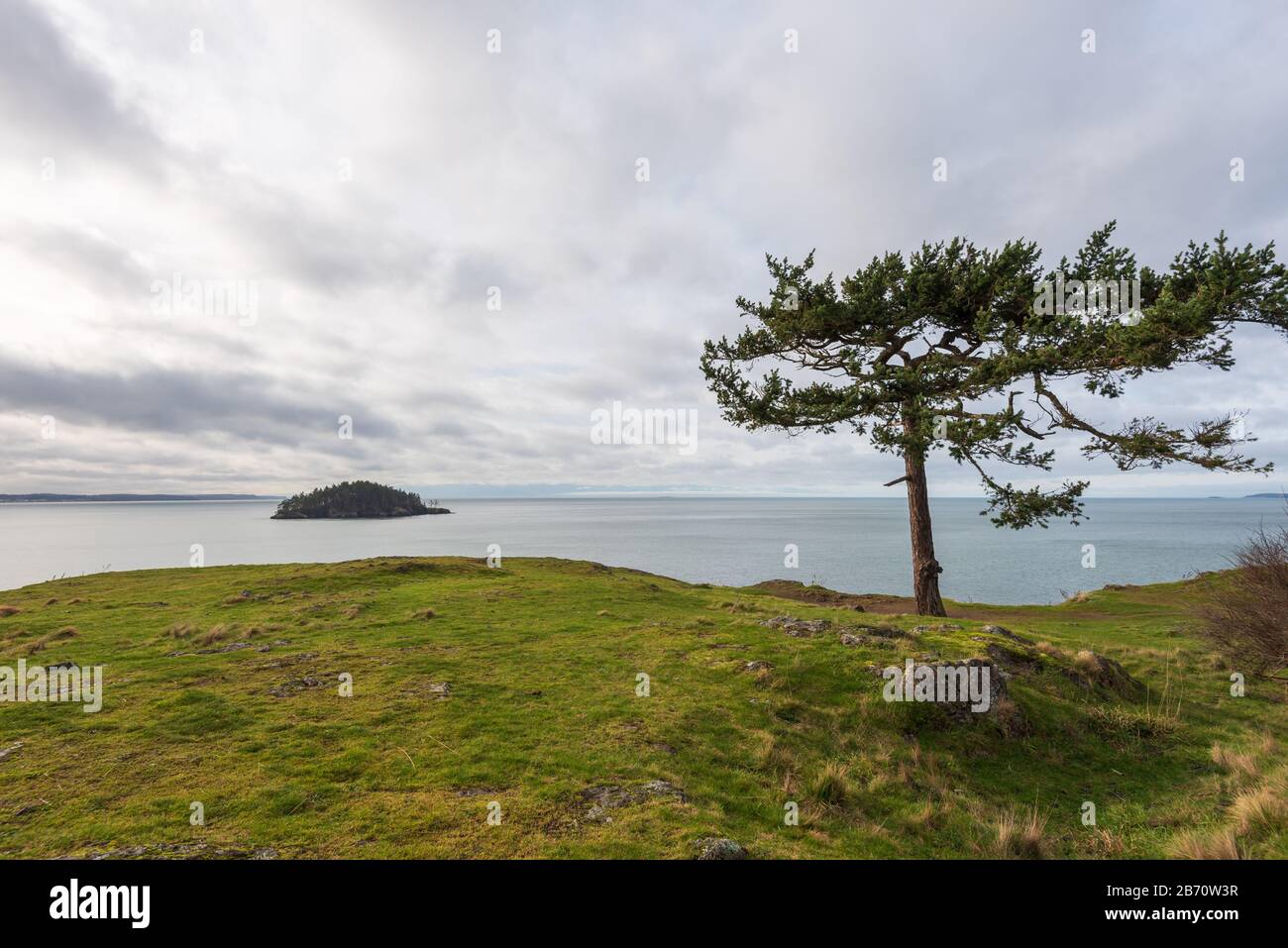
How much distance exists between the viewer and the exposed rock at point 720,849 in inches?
236

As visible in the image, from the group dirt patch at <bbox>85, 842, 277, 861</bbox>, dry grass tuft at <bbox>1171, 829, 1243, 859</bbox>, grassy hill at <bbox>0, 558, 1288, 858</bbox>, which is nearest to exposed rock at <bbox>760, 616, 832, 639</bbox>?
grassy hill at <bbox>0, 558, 1288, 858</bbox>

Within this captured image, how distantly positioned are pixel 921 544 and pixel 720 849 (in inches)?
→ 816

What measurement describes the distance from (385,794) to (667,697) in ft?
20.9

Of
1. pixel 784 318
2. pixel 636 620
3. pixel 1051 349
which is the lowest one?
pixel 636 620

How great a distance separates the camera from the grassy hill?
257 inches

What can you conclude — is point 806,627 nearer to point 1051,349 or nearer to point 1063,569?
point 1051,349

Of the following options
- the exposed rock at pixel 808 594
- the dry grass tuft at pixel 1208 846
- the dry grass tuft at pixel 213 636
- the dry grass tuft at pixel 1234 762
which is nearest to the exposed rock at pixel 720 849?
the dry grass tuft at pixel 1208 846

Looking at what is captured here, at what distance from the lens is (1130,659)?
1752cm

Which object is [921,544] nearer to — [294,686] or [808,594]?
[808,594]

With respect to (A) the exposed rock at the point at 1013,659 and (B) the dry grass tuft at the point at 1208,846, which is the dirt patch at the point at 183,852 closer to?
(B) the dry grass tuft at the point at 1208,846

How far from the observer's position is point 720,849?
606 cm

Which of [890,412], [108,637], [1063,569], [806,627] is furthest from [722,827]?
[1063,569]

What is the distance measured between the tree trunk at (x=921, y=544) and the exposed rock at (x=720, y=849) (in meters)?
19.2

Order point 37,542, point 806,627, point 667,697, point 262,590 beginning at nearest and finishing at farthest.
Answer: point 667,697 < point 806,627 < point 262,590 < point 37,542
